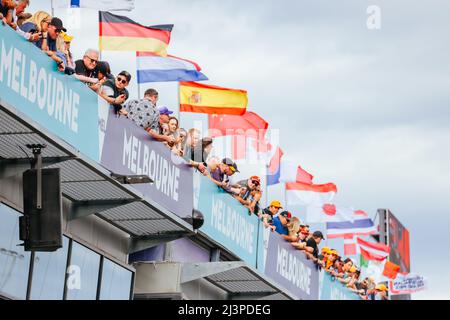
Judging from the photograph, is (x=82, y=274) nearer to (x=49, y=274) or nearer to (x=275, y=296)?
(x=49, y=274)

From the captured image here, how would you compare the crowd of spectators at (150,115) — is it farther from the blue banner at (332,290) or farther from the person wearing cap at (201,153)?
the blue banner at (332,290)

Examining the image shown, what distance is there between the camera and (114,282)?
23.0 meters

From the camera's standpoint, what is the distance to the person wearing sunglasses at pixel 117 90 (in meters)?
21.1

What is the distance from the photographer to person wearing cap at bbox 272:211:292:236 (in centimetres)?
3119

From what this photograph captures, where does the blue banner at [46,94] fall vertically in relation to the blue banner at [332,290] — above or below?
below

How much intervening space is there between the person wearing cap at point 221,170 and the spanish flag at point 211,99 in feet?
10.9

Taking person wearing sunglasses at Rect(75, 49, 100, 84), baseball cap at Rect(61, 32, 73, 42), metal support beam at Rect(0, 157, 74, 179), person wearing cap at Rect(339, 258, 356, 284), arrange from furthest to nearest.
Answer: person wearing cap at Rect(339, 258, 356, 284) → baseball cap at Rect(61, 32, 73, 42) → person wearing sunglasses at Rect(75, 49, 100, 84) → metal support beam at Rect(0, 157, 74, 179)

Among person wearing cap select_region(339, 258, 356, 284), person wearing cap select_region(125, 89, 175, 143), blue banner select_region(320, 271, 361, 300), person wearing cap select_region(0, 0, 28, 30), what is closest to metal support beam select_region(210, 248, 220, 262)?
person wearing cap select_region(125, 89, 175, 143)

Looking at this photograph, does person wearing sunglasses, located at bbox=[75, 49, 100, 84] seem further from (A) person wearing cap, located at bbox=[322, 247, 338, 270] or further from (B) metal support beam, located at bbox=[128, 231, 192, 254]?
(A) person wearing cap, located at bbox=[322, 247, 338, 270]

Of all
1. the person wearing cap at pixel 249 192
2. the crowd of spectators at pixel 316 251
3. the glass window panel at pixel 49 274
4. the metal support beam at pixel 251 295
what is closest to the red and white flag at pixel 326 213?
the crowd of spectators at pixel 316 251

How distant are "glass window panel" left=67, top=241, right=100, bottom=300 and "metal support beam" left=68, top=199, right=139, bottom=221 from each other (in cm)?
54

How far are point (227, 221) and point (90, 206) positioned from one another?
231 inches
